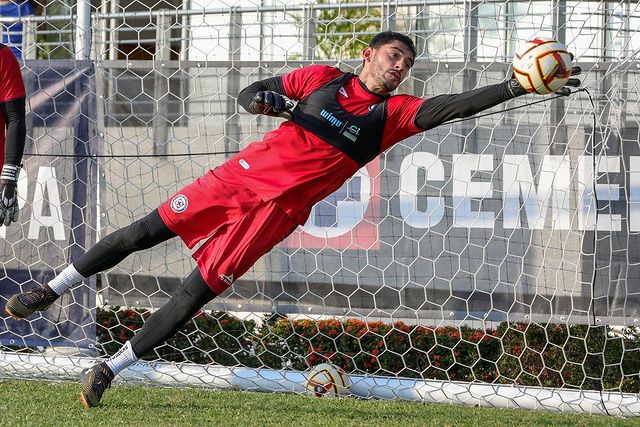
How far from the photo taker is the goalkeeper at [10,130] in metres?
5.92

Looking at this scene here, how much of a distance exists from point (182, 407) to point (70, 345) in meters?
1.63

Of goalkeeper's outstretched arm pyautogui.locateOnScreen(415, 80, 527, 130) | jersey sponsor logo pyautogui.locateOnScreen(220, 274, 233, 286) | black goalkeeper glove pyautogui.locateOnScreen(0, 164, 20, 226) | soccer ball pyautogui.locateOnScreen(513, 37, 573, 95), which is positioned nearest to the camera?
soccer ball pyautogui.locateOnScreen(513, 37, 573, 95)

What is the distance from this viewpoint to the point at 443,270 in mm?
6832

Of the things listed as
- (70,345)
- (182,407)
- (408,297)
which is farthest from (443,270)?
(70,345)

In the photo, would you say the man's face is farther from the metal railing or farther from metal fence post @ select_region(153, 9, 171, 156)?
metal fence post @ select_region(153, 9, 171, 156)

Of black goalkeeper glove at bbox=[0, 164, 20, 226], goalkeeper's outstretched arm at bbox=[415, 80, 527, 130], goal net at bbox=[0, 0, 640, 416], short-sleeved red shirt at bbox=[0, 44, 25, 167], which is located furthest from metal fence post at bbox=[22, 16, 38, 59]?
goalkeeper's outstretched arm at bbox=[415, 80, 527, 130]

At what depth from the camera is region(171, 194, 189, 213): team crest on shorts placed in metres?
5.23

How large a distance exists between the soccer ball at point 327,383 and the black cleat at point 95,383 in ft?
5.38

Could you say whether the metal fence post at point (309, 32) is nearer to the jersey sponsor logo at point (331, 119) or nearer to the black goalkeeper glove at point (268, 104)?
the jersey sponsor logo at point (331, 119)

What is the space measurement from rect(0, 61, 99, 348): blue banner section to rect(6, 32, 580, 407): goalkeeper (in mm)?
1727

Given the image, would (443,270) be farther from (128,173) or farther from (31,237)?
(31,237)

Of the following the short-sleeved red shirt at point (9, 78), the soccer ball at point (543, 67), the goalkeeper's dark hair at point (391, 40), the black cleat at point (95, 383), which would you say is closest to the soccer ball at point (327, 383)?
the black cleat at point (95, 383)

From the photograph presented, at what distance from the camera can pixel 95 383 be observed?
5.21 meters

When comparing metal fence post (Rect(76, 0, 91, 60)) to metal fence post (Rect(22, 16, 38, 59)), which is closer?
metal fence post (Rect(76, 0, 91, 60))
